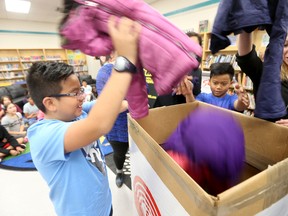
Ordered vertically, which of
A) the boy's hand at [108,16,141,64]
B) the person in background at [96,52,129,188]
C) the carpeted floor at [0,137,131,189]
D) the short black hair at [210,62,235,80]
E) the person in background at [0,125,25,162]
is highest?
the boy's hand at [108,16,141,64]

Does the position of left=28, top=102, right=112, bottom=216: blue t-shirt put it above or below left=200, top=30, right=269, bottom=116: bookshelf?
below

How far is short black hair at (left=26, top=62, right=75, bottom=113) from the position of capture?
60 cm

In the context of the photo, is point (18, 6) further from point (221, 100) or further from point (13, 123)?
point (221, 100)

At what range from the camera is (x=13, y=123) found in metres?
2.99

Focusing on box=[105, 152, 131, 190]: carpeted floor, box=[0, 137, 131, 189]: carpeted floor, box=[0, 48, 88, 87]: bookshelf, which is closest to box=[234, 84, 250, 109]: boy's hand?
box=[105, 152, 131, 190]: carpeted floor

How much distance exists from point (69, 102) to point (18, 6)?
542cm

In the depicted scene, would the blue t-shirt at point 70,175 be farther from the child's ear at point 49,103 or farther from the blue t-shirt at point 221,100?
the blue t-shirt at point 221,100

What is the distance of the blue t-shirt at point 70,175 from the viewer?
21.5 inches

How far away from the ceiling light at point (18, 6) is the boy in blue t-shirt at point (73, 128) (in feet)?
15.9

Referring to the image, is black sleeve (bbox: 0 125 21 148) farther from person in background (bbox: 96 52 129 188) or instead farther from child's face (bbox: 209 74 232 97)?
child's face (bbox: 209 74 232 97)

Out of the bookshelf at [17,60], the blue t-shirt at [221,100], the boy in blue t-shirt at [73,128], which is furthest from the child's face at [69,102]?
the bookshelf at [17,60]

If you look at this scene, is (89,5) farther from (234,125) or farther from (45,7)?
(45,7)

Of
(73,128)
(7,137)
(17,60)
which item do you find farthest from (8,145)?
(17,60)

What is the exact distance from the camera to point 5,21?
5766 mm
